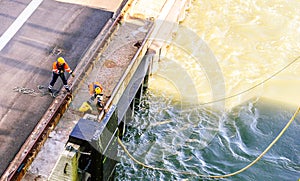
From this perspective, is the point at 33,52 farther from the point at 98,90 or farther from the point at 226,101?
the point at 226,101

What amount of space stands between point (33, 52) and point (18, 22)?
7.01ft

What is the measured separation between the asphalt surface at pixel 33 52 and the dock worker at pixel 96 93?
6.75 ft

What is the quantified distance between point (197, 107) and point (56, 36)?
693cm

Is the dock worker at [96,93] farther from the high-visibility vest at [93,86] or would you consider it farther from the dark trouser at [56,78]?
the dark trouser at [56,78]

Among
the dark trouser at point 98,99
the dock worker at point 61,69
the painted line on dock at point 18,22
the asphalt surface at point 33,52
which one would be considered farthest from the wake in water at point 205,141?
the painted line on dock at point 18,22

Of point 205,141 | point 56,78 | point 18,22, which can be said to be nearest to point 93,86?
point 56,78

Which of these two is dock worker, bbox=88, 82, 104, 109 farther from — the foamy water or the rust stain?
the foamy water

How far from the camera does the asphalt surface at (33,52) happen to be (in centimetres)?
1597

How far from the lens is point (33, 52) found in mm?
18734

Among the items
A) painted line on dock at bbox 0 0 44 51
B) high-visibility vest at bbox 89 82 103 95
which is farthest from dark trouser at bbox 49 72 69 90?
painted line on dock at bbox 0 0 44 51

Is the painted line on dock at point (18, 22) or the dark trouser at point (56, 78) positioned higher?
the painted line on dock at point (18, 22)

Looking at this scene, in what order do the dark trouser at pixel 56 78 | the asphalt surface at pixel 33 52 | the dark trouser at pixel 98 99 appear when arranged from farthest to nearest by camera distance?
1. the dark trouser at pixel 56 78
2. the asphalt surface at pixel 33 52
3. the dark trouser at pixel 98 99

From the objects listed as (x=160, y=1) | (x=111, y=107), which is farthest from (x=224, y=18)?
(x=111, y=107)

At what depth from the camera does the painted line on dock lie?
753 inches
